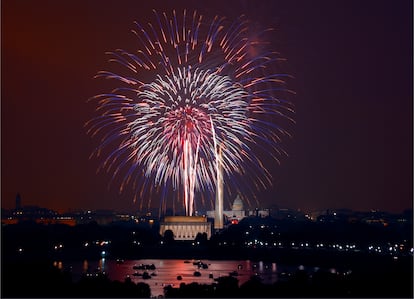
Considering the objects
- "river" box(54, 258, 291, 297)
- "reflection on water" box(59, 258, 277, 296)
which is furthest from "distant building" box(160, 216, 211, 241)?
"river" box(54, 258, 291, 297)

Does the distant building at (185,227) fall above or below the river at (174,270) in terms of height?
above

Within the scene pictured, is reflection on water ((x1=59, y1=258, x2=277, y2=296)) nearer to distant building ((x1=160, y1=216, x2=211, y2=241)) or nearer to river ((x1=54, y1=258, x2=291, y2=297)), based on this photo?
river ((x1=54, y1=258, x2=291, y2=297))

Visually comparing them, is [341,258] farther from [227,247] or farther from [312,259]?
[227,247]

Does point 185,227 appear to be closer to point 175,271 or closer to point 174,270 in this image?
point 174,270

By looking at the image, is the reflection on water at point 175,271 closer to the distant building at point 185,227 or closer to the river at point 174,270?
the river at point 174,270

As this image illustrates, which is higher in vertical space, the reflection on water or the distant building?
the distant building

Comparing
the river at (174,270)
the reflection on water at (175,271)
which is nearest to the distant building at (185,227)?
the reflection on water at (175,271)

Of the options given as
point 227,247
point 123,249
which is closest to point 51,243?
point 123,249
